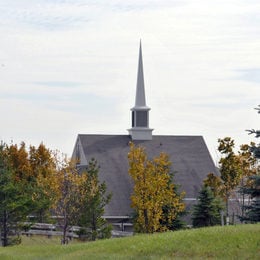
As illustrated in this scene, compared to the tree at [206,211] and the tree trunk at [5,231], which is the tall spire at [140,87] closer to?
the tree at [206,211]

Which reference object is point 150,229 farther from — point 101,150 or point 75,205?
point 101,150

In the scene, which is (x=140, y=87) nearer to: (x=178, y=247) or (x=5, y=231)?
(x=5, y=231)

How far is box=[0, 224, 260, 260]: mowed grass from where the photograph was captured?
26000 millimetres

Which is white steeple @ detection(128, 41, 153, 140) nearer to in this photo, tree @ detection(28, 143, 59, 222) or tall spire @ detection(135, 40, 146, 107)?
tall spire @ detection(135, 40, 146, 107)

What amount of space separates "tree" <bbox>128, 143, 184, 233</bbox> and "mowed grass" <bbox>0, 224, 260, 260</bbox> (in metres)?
21.1

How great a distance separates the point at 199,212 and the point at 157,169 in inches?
155

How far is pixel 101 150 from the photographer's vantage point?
76938 mm

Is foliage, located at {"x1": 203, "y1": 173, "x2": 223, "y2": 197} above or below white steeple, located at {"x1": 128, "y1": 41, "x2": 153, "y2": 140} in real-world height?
below

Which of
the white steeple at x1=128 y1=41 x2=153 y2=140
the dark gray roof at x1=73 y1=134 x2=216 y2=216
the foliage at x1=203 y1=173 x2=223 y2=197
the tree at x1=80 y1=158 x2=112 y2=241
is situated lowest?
the tree at x1=80 y1=158 x2=112 y2=241

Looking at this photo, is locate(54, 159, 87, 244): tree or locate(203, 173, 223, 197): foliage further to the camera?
locate(203, 173, 223, 197): foliage

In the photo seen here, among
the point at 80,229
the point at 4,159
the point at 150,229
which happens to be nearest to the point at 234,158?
the point at 150,229

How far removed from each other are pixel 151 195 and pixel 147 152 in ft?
82.4

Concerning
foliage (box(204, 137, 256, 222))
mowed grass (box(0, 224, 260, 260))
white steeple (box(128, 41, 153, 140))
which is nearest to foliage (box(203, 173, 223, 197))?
foliage (box(204, 137, 256, 222))

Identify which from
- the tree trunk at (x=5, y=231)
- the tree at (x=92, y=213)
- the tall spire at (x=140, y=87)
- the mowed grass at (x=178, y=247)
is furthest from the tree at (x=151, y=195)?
the tall spire at (x=140, y=87)
